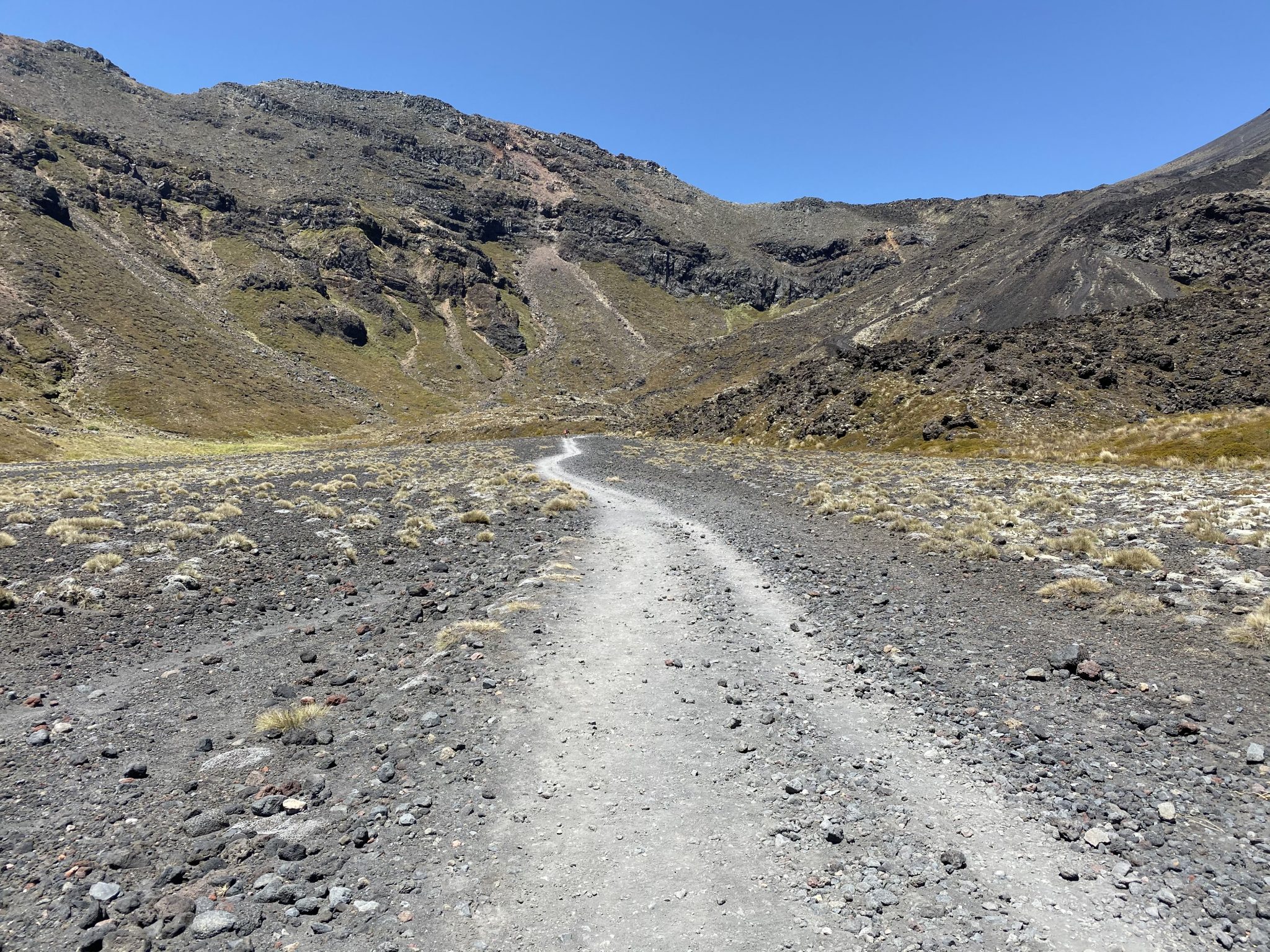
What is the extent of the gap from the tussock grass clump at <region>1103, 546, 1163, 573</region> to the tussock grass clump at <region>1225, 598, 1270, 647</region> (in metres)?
3.24

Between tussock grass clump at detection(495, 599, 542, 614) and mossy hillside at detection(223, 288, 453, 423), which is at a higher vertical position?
mossy hillside at detection(223, 288, 453, 423)

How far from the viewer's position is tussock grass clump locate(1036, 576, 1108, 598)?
1141 centimetres

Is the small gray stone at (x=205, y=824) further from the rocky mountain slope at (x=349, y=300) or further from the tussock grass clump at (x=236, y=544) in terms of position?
the rocky mountain slope at (x=349, y=300)

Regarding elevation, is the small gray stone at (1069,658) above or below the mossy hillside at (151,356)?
below

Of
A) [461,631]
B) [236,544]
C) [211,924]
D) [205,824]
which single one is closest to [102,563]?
[236,544]

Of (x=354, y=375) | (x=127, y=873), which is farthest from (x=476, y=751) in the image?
(x=354, y=375)

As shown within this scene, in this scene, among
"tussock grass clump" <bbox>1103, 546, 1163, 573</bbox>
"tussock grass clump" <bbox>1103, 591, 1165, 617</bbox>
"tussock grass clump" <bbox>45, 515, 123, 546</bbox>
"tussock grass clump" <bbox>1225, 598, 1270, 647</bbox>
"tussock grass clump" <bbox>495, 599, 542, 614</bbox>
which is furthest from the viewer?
"tussock grass clump" <bbox>45, 515, 123, 546</bbox>

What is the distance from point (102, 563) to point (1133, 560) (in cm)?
2325

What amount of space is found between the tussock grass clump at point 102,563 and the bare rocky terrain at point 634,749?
5.5 inches

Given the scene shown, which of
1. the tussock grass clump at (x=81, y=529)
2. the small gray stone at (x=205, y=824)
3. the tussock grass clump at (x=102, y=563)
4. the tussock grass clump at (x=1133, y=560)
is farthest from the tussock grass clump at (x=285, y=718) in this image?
the tussock grass clump at (x=1133, y=560)

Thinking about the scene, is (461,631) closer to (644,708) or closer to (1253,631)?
(644,708)

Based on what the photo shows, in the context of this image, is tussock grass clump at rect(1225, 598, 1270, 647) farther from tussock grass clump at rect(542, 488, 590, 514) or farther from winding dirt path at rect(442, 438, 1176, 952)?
tussock grass clump at rect(542, 488, 590, 514)

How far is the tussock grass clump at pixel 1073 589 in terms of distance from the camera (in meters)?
11.4

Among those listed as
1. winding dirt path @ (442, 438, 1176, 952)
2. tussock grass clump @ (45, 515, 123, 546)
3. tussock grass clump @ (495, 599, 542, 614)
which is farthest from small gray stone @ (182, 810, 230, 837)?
tussock grass clump @ (45, 515, 123, 546)
